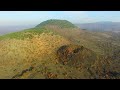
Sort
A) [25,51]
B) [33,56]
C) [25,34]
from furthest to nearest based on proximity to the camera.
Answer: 1. [25,34]
2. [25,51]
3. [33,56]

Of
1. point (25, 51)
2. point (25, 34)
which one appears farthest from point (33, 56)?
point (25, 34)

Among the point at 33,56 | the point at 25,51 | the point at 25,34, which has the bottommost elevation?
the point at 33,56

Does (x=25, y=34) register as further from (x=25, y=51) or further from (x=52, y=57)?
(x=52, y=57)

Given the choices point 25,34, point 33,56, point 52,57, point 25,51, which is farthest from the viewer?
point 25,34

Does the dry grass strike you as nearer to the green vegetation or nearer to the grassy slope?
the grassy slope

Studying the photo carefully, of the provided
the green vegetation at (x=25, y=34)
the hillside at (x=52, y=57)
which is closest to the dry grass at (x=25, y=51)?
the hillside at (x=52, y=57)

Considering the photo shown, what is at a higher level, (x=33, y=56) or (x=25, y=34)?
(x=25, y=34)
